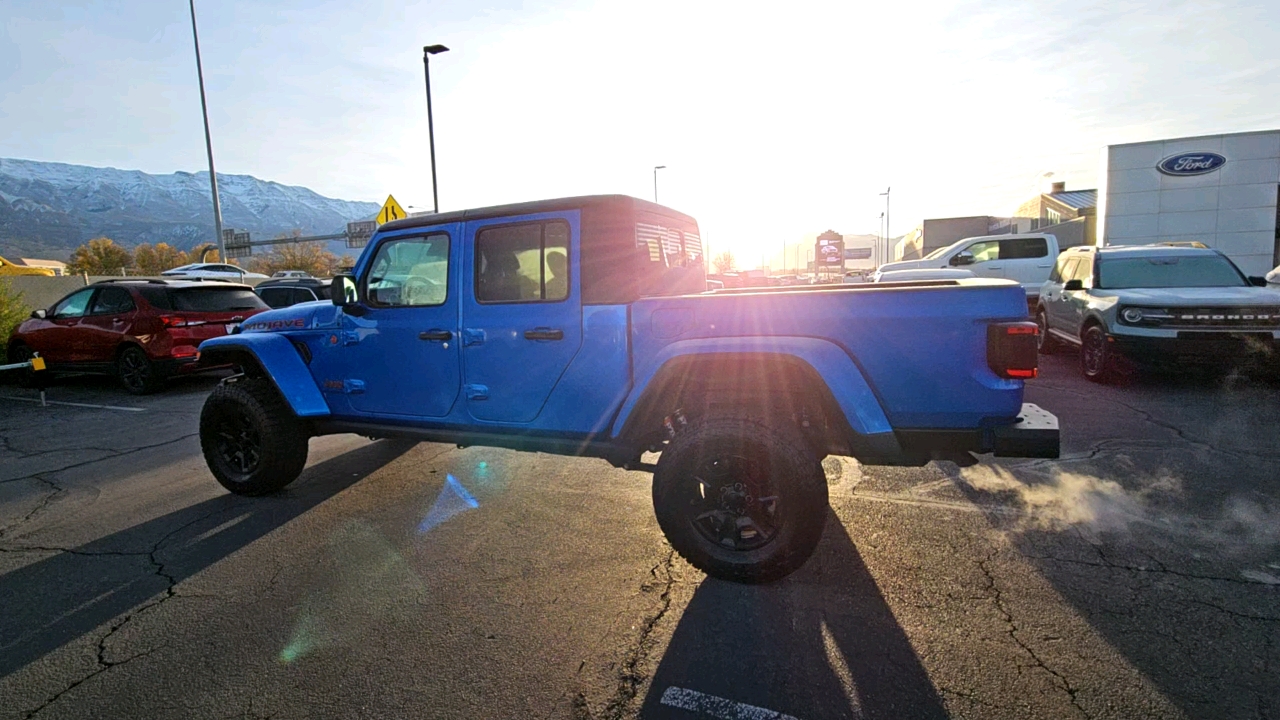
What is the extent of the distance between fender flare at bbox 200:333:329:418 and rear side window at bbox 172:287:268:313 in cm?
600

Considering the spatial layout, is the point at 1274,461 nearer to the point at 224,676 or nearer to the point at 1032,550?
A: the point at 1032,550

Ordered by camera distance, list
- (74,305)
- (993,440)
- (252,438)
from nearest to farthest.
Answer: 1. (993,440)
2. (252,438)
3. (74,305)

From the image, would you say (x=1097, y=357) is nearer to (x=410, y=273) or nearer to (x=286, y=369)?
(x=410, y=273)

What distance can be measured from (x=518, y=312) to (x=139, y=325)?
851cm

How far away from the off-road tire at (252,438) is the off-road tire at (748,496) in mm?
2951

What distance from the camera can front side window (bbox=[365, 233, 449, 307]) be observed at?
12.7ft

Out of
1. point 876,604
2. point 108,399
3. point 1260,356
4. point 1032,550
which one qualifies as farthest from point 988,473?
point 108,399

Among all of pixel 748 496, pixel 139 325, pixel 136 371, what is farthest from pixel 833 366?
pixel 136 371

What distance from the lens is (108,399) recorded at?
897cm

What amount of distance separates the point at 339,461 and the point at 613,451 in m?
3.38

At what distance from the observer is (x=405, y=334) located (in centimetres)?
390

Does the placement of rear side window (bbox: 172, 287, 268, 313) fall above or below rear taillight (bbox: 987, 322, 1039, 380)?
above

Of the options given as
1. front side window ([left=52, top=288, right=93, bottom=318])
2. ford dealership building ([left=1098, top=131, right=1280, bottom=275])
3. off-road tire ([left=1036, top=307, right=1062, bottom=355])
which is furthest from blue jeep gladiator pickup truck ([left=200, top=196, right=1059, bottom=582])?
ford dealership building ([left=1098, top=131, right=1280, bottom=275])

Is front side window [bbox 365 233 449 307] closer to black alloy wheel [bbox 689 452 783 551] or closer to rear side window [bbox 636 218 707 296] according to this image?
rear side window [bbox 636 218 707 296]
